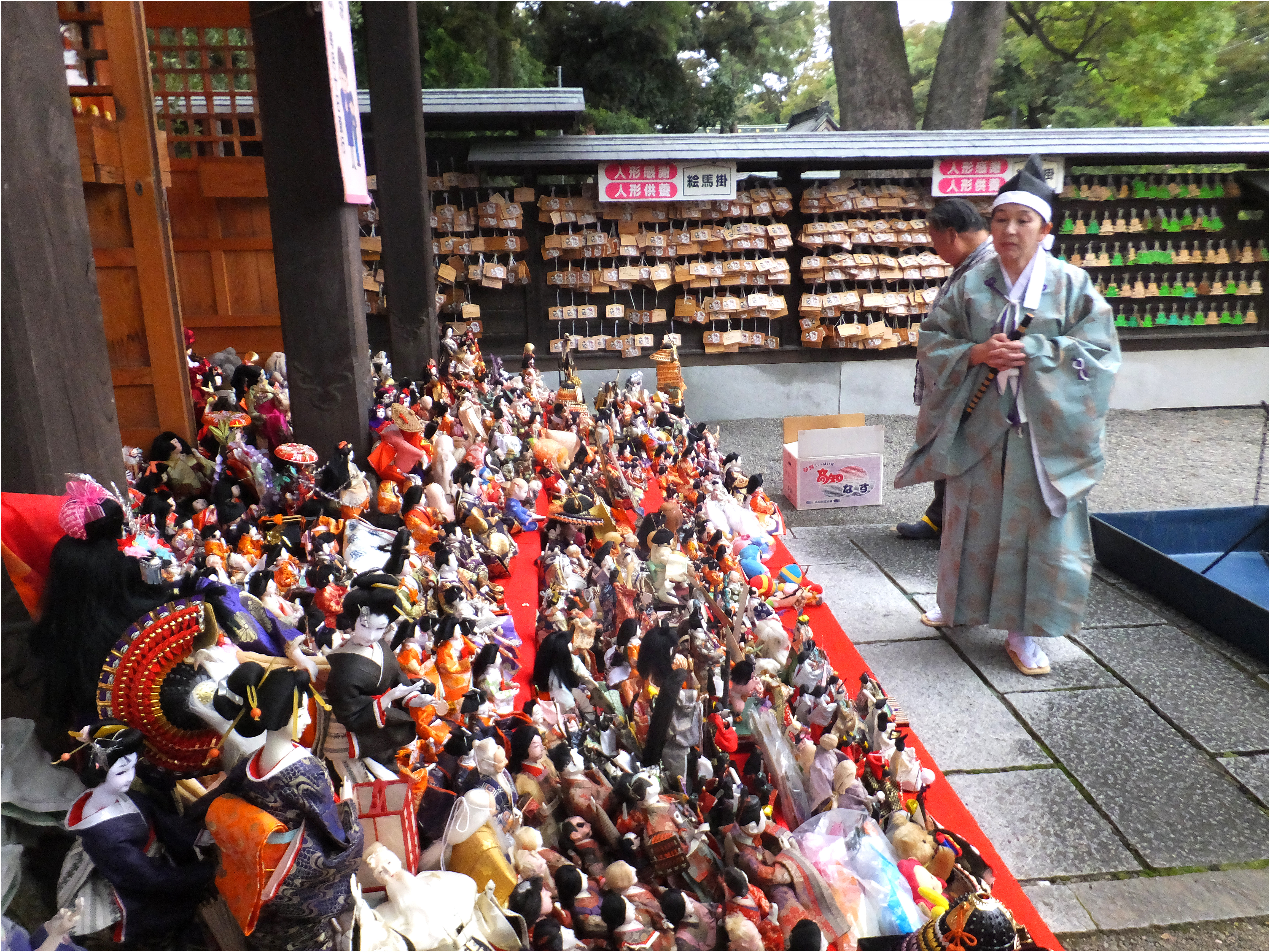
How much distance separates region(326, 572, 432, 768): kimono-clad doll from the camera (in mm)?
1872

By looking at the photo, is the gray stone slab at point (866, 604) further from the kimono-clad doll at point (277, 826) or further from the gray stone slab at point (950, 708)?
the kimono-clad doll at point (277, 826)

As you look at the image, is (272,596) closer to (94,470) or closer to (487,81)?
(94,470)

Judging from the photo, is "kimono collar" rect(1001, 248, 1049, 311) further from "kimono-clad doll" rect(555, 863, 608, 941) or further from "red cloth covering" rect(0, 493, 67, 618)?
"red cloth covering" rect(0, 493, 67, 618)

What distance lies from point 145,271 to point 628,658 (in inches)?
104

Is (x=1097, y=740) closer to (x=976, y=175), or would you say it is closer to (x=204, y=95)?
(x=204, y=95)

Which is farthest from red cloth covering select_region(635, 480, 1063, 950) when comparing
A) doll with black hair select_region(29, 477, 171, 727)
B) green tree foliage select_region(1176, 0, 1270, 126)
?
green tree foliage select_region(1176, 0, 1270, 126)

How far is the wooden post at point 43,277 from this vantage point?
185 cm

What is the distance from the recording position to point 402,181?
5672 mm

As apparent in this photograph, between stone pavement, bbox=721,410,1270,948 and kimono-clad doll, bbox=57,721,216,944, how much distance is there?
2.48 m

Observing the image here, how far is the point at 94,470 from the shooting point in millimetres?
2111

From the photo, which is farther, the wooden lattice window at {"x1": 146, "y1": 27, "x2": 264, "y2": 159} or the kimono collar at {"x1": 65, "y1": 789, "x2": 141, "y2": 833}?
the wooden lattice window at {"x1": 146, "y1": 27, "x2": 264, "y2": 159}

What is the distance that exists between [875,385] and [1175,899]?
753cm

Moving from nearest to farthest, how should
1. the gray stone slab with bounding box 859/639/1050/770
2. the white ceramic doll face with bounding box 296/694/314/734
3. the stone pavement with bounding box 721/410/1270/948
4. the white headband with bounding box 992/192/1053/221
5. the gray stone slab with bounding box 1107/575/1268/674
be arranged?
the white ceramic doll face with bounding box 296/694/314/734 → the stone pavement with bounding box 721/410/1270/948 → the gray stone slab with bounding box 859/639/1050/770 → the white headband with bounding box 992/192/1053/221 → the gray stone slab with bounding box 1107/575/1268/674

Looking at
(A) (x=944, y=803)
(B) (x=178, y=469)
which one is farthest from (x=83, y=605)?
(A) (x=944, y=803)
